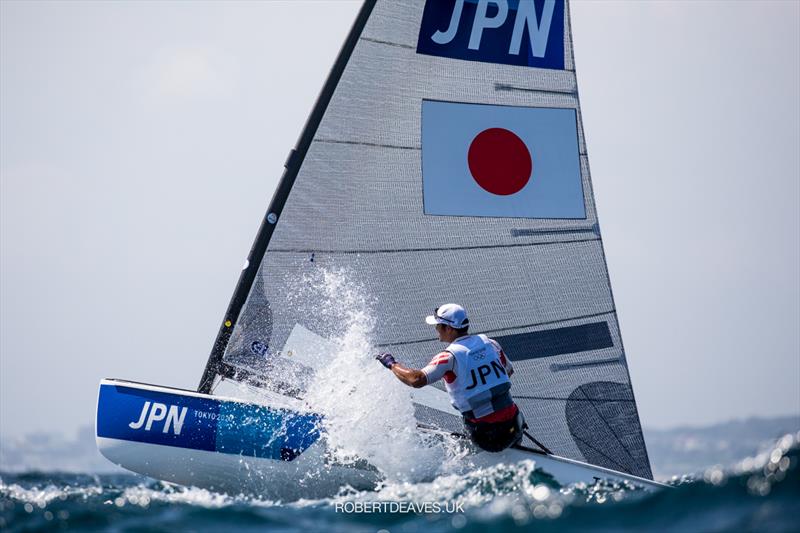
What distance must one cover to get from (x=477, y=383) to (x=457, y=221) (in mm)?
1572

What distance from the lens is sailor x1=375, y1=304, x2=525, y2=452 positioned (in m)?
5.96

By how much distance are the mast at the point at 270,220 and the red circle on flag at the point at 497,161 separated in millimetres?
1191

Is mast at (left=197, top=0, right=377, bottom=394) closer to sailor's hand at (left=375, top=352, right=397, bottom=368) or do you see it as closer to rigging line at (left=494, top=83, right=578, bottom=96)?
rigging line at (left=494, top=83, right=578, bottom=96)

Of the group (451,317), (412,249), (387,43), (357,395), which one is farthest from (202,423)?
(387,43)

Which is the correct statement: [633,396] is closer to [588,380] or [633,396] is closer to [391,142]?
[588,380]

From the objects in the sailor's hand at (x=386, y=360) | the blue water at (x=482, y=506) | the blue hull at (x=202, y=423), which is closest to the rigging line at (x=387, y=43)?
the sailor's hand at (x=386, y=360)

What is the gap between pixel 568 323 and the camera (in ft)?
24.0

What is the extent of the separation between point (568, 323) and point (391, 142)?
75.4 inches

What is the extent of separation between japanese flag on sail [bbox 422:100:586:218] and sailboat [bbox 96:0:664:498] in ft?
0.04

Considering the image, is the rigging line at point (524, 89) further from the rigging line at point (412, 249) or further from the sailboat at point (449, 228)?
the rigging line at point (412, 249)

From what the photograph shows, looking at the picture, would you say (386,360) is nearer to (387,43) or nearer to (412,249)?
(412,249)

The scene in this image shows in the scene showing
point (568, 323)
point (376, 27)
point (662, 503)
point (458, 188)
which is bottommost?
Result: point (662, 503)

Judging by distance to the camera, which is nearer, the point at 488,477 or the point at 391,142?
the point at 488,477

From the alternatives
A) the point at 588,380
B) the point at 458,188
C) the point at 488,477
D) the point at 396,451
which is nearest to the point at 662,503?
the point at 488,477
